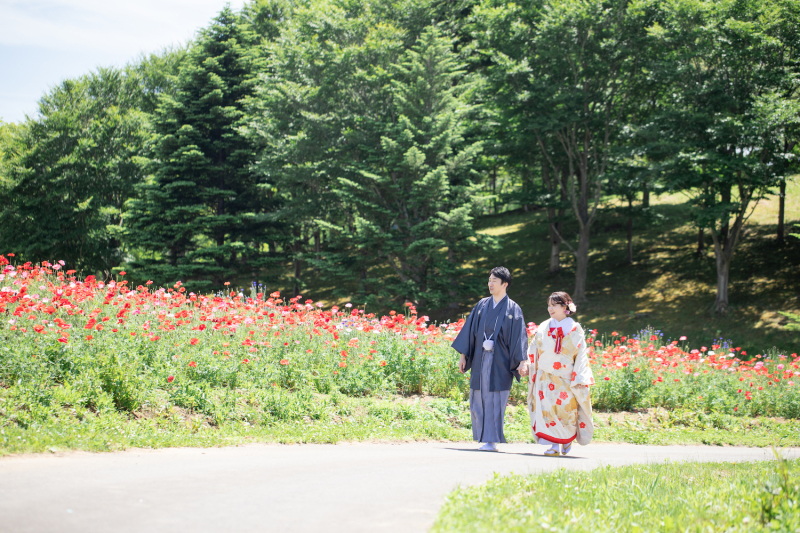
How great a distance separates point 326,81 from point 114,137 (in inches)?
537

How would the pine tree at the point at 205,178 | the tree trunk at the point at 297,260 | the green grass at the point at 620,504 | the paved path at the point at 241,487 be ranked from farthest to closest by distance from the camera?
the tree trunk at the point at 297,260, the pine tree at the point at 205,178, the green grass at the point at 620,504, the paved path at the point at 241,487

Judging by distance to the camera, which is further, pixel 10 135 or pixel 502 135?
pixel 10 135

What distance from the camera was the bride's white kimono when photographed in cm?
646

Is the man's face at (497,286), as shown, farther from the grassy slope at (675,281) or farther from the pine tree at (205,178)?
the pine tree at (205,178)

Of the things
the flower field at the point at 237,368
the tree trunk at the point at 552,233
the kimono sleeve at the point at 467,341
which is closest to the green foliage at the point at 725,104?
the tree trunk at the point at 552,233

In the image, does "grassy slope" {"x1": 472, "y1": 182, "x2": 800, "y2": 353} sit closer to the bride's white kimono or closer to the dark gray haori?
the bride's white kimono

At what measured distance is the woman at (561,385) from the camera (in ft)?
21.2

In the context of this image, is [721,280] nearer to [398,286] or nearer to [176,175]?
[398,286]

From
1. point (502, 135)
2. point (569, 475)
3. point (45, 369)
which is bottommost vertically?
point (569, 475)

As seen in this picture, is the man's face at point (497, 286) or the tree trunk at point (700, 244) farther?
the tree trunk at point (700, 244)

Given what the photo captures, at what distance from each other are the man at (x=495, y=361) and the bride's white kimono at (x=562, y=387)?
0.37 m

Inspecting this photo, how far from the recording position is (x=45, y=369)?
5891 mm

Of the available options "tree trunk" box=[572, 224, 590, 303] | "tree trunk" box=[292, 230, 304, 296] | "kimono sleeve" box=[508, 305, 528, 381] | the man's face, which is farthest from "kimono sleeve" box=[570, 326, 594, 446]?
"tree trunk" box=[292, 230, 304, 296]

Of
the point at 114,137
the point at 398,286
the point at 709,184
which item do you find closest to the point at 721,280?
the point at 709,184
